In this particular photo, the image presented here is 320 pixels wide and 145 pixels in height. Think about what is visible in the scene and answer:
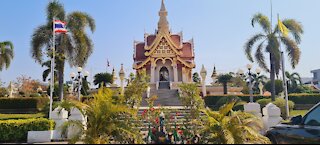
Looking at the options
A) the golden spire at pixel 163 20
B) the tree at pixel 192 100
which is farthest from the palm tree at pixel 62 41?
the golden spire at pixel 163 20

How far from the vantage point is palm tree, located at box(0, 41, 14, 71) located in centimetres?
2774

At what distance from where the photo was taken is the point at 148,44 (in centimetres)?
3669

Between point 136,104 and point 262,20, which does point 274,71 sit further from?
point 136,104

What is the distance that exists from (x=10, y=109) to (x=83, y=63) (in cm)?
717

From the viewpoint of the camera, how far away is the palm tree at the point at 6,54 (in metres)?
27.7

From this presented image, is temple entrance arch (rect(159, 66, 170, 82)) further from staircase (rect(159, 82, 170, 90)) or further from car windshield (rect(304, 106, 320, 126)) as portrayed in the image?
car windshield (rect(304, 106, 320, 126))

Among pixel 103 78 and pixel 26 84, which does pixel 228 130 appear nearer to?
pixel 103 78

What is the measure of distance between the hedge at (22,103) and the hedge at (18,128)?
38.6 ft

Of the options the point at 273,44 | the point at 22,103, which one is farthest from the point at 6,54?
the point at 273,44

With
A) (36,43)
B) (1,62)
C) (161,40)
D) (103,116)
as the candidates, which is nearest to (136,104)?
(103,116)

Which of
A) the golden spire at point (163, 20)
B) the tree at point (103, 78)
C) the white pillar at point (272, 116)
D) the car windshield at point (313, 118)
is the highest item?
the golden spire at point (163, 20)

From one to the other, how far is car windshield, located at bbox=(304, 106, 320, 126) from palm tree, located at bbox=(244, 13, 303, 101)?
1631 cm

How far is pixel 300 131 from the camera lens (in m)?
4.85

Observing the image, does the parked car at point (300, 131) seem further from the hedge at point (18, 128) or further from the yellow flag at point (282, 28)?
the yellow flag at point (282, 28)
